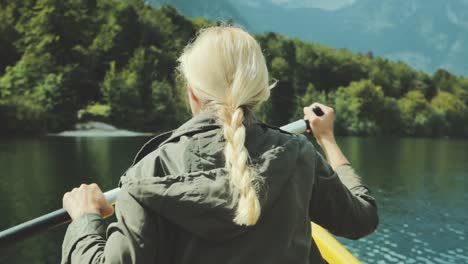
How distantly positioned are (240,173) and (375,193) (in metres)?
25.7

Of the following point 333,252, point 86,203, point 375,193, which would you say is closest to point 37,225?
point 86,203

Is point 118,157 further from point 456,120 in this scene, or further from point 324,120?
point 456,120

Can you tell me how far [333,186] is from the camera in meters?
1.63

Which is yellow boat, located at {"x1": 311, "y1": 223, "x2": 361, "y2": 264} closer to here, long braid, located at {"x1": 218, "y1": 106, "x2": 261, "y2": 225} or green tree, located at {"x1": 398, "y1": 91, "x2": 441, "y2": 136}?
long braid, located at {"x1": 218, "y1": 106, "x2": 261, "y2": 225}

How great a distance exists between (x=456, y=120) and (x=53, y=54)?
60792 mm

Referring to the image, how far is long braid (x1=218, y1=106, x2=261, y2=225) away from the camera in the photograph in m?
1.36

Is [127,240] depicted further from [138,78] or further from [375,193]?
[138,78]

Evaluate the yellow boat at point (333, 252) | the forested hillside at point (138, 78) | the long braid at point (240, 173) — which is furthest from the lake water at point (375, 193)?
the forested hillside at point (138, 78)

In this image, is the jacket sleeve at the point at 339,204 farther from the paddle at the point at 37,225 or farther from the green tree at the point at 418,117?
the green tree at the point at 418,117

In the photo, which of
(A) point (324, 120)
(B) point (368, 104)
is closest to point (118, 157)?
(A) point (324, 120)

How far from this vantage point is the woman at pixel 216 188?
1.35 meters

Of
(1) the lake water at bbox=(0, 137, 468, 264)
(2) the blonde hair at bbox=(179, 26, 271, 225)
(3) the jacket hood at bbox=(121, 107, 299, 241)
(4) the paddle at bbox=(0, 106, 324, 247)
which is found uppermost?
(2) the blonde hair at bbox=(179, 26, 271, 225)

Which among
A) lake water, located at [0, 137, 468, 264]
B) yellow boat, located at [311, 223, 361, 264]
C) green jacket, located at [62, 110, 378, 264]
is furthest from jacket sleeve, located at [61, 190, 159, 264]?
lake water, located at [0, 137, 468, 264]

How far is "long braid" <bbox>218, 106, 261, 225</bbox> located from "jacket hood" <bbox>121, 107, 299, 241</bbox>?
0.02 metres
